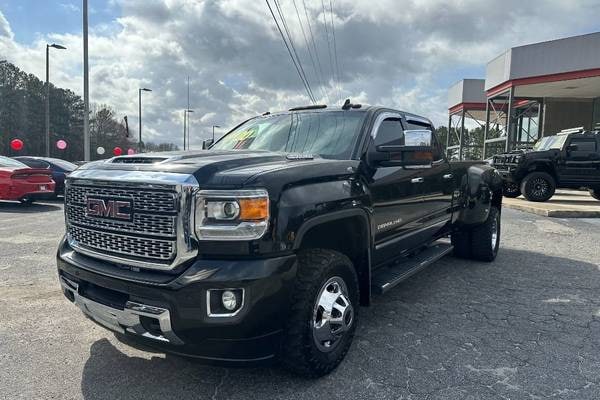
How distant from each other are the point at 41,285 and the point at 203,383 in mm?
2942

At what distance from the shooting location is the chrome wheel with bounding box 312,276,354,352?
291cm

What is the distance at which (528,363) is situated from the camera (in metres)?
3.28

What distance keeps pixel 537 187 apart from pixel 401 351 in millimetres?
12771

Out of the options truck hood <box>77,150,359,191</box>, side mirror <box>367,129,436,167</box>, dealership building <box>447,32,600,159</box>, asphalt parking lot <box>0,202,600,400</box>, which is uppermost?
dealership building <box>447,32,600,159</box>

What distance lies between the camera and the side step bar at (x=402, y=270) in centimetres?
365

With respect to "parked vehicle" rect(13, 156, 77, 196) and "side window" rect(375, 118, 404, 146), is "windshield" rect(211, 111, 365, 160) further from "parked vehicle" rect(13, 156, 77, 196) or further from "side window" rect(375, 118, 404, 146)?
"parked vehicle" rect(13, 156, 77, 196)

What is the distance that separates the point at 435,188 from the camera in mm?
4836

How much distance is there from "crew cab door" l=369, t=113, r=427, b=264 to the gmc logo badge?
5.70ft

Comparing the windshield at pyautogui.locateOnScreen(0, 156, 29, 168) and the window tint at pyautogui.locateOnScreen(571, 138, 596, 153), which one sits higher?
the window tint at pyautogui.locateOnScreen(571, 138, 596, 153)

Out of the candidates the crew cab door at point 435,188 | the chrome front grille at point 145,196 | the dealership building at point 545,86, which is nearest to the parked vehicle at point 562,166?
the dealership building at point 545,86

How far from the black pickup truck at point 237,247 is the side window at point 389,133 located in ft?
0.60

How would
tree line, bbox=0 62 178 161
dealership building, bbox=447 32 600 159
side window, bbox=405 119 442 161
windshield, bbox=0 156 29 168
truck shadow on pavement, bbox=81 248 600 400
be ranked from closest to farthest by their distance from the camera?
truck shadow on pavement, bbox=81 248 600 400 < side window, bbox=405 119 442 161 < windshield, bbox=0 156 29 168 < dealership building, bbox=447 32 600 159 < tree line, bbox=0 62 178 161

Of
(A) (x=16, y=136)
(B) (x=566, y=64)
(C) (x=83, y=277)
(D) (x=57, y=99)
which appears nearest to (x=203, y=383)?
(C) (x=83, y=277)

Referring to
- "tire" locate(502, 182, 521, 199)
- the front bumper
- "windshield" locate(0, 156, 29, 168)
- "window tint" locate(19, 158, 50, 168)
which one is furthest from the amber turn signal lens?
"tire" locate(502, 182, 521, 199)
